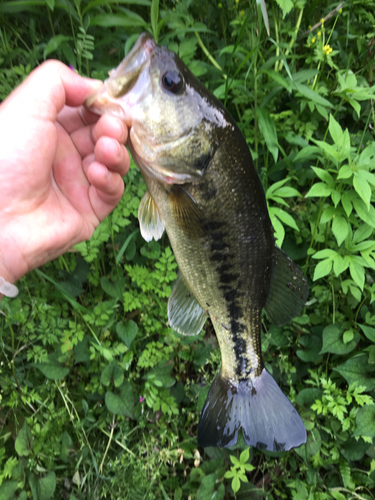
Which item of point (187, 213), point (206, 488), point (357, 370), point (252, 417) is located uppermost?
point (187, 213)

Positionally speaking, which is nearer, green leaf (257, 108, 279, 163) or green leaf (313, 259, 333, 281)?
green leaf (313, 259, 333, 281)

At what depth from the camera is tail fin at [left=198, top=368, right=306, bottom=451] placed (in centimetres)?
140

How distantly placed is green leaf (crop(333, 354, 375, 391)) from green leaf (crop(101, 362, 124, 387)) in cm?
128

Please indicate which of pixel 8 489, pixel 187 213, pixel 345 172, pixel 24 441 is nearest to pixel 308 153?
pixel 345 172

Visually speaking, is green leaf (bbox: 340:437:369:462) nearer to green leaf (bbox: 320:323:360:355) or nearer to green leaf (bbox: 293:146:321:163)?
green leaf (bbox: 320:323:360:355)

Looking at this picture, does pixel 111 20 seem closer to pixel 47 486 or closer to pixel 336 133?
pixel 336 133

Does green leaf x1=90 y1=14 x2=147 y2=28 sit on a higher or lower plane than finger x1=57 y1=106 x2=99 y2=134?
higher

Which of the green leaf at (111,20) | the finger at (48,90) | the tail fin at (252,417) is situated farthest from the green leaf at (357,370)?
the green leaf at (111,20)

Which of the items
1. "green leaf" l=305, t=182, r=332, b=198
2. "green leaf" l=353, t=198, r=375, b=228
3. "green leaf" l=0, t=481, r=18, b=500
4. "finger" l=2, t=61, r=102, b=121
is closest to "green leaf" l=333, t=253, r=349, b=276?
"green leaf" l=353, t=198, r=375, b=228

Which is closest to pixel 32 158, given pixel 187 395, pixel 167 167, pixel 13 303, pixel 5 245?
pixel 5 245

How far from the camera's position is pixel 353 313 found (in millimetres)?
1966

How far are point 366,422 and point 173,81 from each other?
195cm

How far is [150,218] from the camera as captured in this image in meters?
1.32

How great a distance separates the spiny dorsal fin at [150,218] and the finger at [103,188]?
146 millimetres
